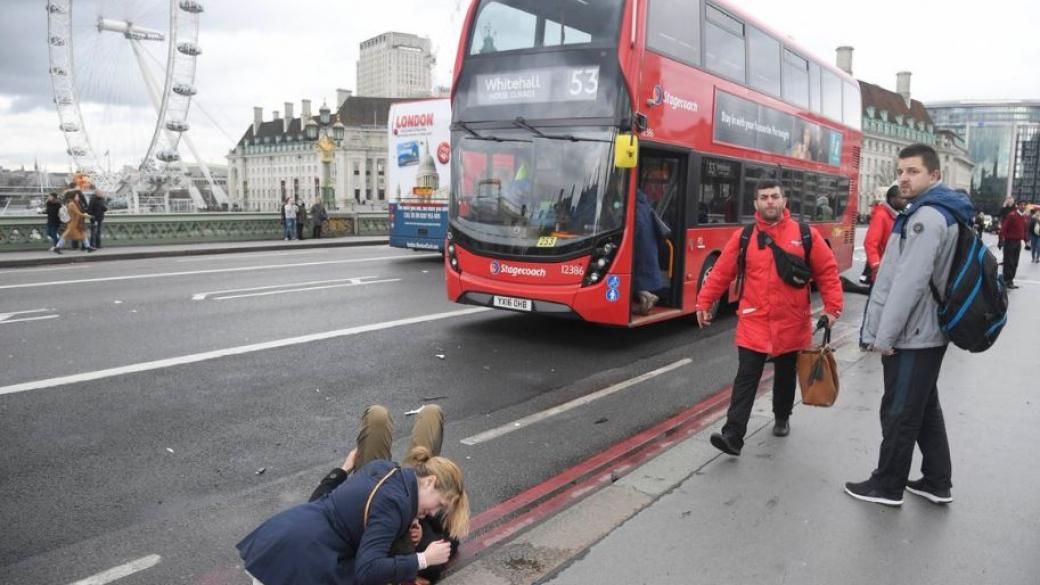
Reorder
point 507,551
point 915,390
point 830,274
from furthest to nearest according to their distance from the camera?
point 830,274 < point 915,390 < point 507,551

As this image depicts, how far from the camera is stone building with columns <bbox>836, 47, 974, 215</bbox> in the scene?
11344 cm

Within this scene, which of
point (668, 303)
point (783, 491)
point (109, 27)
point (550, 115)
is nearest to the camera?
point (783, 491)

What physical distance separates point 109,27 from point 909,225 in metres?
64.0

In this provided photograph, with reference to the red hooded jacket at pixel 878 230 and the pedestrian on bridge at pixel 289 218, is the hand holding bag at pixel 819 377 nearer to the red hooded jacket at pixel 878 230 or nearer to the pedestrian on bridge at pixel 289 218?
the red hooded jacket at pixel 878 230

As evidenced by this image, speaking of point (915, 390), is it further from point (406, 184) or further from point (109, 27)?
point (109, 27)

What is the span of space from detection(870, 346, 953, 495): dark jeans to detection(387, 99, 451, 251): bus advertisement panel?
15.0 meters

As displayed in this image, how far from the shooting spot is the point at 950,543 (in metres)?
3.59

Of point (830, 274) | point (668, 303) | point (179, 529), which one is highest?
point (830, 274)

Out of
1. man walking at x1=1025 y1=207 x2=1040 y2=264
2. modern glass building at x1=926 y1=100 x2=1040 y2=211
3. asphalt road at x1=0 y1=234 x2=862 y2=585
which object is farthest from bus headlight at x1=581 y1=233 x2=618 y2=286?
modern glass building at x1=926 y1=100 x2=1040 y2=211

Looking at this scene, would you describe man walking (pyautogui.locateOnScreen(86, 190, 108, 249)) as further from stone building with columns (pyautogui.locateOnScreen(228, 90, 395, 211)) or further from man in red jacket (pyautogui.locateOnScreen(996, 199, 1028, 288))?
stone building with columns (pyautogui.locateOnScreen(228, 90, 395, 211))

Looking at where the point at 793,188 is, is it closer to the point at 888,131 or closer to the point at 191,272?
the point at 191,272

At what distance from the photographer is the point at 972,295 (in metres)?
3.57

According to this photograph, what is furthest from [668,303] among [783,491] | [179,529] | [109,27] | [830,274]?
[109,27]

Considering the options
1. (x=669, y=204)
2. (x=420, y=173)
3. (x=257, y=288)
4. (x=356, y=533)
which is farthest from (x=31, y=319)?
(x=420, y=173)
